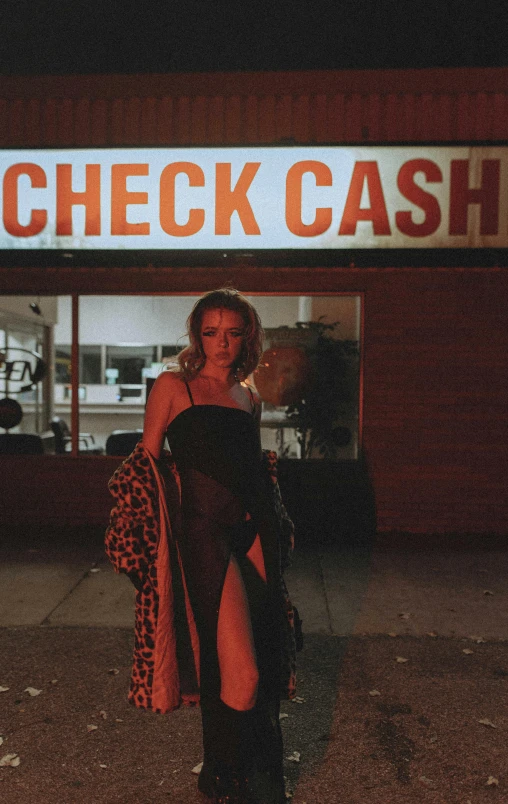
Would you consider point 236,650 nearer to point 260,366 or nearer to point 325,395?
point 260,366

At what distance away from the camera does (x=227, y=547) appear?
96.5 inches

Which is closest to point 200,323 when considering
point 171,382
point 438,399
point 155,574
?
point 171,382

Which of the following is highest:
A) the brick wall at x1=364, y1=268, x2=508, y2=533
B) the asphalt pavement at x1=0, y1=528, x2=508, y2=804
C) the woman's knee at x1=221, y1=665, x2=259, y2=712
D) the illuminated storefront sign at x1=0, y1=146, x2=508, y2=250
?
the illuminated storefront sign at x1=0, y1=146, x2=508, y2=250

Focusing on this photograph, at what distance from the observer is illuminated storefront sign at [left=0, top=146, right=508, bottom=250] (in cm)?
662

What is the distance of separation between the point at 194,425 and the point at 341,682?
85.0 inches

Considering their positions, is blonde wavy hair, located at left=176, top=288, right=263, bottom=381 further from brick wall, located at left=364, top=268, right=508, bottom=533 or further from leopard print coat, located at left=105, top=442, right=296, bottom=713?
brick wall, located at left=364, top=268, right=508, bottom=533

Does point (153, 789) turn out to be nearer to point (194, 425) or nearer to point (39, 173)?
point (194, 425)

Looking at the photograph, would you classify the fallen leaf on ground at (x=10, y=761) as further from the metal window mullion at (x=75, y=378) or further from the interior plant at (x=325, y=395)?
the interior plant at (x=325, y=395)

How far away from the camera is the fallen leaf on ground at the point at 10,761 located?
2906 millimetres

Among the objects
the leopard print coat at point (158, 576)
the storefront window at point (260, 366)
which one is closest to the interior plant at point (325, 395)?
the storefront window at point (260, 366)

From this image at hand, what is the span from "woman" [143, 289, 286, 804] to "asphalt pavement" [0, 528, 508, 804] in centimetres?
37

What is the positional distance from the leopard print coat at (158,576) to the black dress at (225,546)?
0.11 meters

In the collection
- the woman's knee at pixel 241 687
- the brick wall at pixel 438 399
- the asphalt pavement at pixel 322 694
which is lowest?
the asphalt pavement at pixel 322 694

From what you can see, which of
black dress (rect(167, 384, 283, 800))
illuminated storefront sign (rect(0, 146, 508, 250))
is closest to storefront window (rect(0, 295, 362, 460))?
illuminated storefront sign (rect(0, 146, 508, 250))
